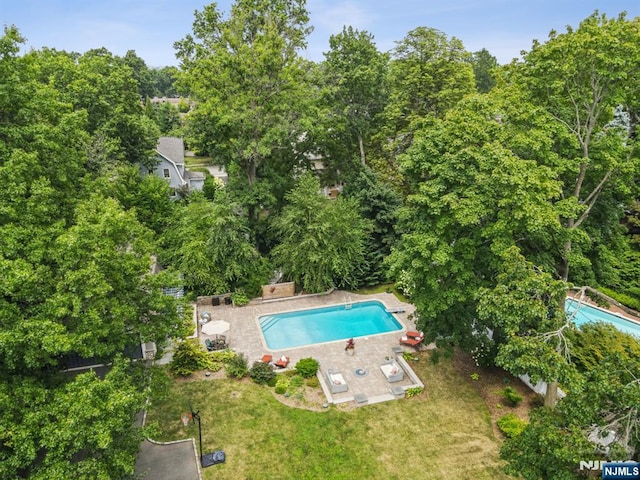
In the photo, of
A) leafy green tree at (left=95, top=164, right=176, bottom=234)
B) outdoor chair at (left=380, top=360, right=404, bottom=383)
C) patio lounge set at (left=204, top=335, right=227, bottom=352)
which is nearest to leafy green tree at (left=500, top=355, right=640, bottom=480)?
outdoor chair at (left=380, top=360, right=404, bottom=383)

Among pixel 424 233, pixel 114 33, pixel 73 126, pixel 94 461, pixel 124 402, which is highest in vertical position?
pixel 114 33

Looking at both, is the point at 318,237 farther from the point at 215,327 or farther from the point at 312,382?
the point at 312,382

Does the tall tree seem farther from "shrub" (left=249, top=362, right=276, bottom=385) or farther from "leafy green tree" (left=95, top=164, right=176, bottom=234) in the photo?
"shrub" (left=249, top=362, right=276, bottom=385)

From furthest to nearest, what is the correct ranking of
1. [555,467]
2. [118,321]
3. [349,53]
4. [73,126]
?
[349,53]
[73,126]
[118,321]
[555,467]

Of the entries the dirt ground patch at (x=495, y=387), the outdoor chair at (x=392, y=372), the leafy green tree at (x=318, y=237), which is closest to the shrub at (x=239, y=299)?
the leafy green tree at (x=318, y=237)

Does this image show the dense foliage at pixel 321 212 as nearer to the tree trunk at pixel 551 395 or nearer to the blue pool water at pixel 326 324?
the tree trunk at pixel 551 395

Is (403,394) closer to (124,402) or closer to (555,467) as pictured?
(555,467)

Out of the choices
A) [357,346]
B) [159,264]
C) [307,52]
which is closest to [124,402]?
[357,346]
